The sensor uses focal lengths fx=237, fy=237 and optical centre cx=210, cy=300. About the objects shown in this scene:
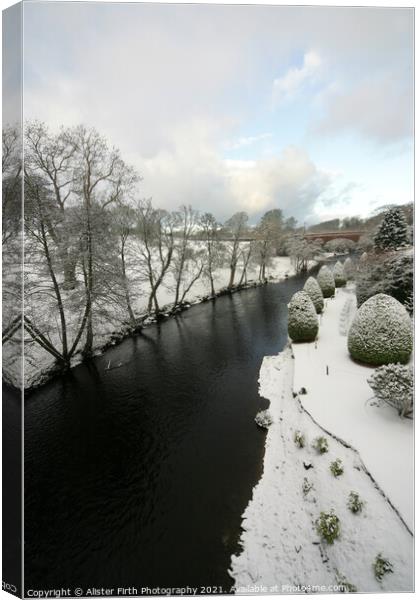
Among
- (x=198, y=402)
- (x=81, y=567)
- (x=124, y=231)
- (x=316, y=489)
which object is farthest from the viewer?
(x=124, y=231)

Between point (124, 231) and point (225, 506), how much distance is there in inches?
398

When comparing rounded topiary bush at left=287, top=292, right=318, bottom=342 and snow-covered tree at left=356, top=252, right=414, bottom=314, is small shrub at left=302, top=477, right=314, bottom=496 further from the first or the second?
rounded topiary bush at left=287, top=292, right=318, bottom=342

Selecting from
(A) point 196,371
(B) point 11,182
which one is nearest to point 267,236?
(A) point 196,371

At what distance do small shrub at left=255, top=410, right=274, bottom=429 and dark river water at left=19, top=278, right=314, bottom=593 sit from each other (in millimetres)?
158

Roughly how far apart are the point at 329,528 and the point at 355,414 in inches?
103

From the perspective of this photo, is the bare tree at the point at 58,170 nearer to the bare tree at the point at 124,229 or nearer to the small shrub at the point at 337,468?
the bare tree at the point at 124,229

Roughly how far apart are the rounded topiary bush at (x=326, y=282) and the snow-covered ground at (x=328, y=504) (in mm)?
6484

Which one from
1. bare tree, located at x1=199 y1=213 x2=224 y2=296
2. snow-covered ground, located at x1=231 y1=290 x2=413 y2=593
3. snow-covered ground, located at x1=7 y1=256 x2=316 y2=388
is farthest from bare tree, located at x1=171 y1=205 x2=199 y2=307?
snow-covered ground, located at x1=231 y1=290 x2=413 y2=593

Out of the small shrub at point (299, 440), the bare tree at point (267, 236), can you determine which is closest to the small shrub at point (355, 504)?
the small shrub at point (299, 440)

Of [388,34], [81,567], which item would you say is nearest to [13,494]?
[81,567]

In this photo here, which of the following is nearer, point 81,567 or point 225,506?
point 81,567

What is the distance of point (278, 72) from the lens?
475 centimetres

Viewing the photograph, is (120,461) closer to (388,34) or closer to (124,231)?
(124,231)

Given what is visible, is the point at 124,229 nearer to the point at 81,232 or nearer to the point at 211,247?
the point at 81,232
